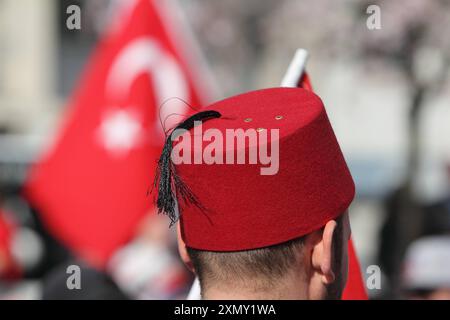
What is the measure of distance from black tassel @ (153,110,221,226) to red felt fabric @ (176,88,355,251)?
15 millimetres

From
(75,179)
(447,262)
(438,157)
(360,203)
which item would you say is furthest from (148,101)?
(438,157)

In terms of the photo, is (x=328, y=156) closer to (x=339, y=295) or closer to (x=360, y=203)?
(x=339, y=295)

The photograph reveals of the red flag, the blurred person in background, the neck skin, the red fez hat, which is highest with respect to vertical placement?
the red fez hat

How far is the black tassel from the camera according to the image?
6.70 feet

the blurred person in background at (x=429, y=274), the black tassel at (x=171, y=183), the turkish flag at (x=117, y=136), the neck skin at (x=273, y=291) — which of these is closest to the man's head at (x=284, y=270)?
the neck skin at (x=273, y=291)

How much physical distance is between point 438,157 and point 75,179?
1089cm

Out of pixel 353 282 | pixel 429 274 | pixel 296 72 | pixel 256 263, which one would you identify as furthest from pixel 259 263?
pixel 429 274

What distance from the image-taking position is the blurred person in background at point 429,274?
4156 mm

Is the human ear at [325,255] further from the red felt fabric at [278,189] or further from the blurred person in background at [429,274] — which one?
the blurred person in background at [429,274]

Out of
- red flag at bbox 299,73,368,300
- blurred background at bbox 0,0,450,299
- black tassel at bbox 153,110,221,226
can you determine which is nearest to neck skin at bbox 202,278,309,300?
black tassel at bbox 153,110,221,226

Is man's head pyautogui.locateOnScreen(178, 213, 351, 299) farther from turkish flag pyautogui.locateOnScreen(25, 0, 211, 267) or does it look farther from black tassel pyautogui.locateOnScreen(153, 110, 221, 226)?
turkish flag pyautogui.locateOnScreen(25, 0, 211, 267)

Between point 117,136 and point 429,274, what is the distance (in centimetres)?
207

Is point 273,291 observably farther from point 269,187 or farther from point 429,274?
point 429,274

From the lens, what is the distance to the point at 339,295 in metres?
2.04
